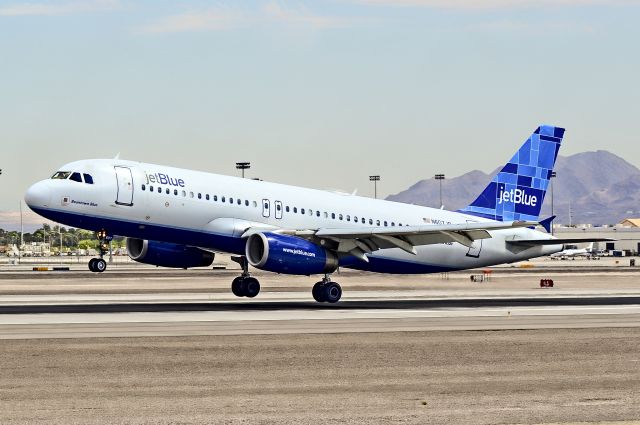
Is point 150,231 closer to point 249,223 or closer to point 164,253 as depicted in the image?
point 164,253

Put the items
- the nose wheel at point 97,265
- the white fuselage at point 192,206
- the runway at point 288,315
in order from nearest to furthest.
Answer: the runway at point 288,315 < the white fuselage at point 192,206 < the nose wheel at point 97,265

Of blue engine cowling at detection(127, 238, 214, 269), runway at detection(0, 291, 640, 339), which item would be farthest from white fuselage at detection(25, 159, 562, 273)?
runway at detection(0, 291, 640, 339)

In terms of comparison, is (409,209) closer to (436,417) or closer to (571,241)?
(571,241)

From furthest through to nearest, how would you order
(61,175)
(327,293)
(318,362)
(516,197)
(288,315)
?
(516,197) → (327,293) → (61,175) → (288,315) → (318,362)

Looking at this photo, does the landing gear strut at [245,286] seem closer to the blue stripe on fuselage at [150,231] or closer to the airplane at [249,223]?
the airplane at [249,223]

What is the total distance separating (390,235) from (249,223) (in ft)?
20.3

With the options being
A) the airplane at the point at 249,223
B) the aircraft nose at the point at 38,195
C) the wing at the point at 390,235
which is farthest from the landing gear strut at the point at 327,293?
the aircraft nose at the point at 38,195

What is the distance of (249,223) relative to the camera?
49.7 m

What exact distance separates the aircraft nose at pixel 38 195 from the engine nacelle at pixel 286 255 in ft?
27.8

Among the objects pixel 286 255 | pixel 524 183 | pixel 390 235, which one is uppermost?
pixel 524 183

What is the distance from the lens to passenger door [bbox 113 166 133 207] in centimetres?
4691

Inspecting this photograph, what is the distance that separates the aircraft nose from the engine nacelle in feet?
27.8

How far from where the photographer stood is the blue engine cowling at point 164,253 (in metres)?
51.8

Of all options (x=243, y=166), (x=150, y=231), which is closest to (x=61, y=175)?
(x=150, y=231)
